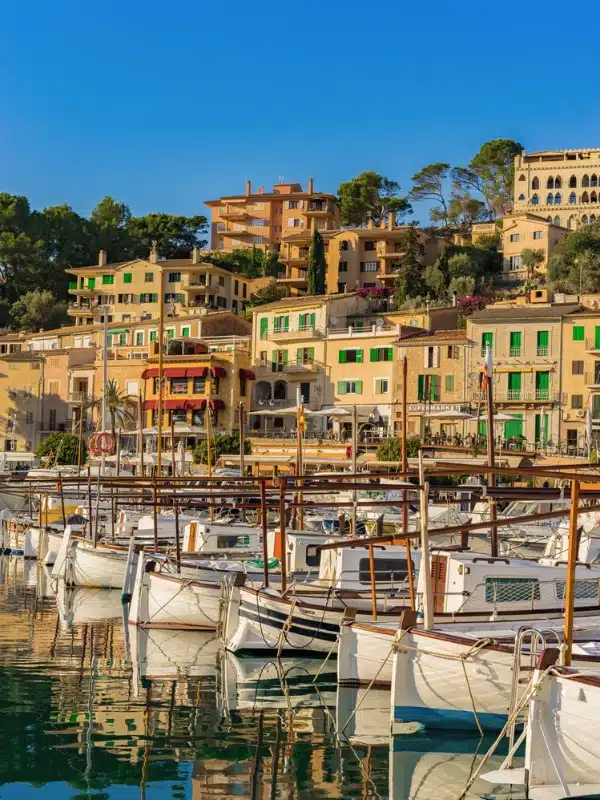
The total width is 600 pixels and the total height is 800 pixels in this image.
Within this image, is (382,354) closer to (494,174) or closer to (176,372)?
(176,372)

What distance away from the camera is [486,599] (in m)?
24.2

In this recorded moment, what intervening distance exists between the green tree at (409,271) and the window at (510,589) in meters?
70.5

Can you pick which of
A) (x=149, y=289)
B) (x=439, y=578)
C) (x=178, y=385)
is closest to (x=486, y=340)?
(x=178, y=385)

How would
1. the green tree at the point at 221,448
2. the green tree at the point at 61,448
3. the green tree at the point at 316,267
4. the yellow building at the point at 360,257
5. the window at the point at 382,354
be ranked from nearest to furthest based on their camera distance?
the green tree at the point at 221,448
the window at the point at 382,354
the green tree at the point at 61,448
the green tree at the point at 316,267
the yellow building at the point at 360,257

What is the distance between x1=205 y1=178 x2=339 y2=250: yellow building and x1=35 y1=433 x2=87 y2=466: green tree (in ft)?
155

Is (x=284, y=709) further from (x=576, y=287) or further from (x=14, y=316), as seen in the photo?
(x=14, y=316)

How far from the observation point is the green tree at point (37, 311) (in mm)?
114000

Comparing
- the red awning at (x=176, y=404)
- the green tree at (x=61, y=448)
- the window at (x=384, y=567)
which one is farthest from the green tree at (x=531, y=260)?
the window at (x=384, y=567)

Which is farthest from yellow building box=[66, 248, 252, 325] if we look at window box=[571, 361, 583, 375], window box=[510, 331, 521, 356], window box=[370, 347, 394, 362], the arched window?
window box=[571, 361, 583, 375]

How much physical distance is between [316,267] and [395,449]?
1642 inches

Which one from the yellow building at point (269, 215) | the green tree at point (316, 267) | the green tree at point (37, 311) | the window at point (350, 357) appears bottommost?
the window at point (350, 357)

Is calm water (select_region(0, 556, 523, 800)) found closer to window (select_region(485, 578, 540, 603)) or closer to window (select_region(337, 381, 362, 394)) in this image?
window (select_region(485, 578, 540, 603))

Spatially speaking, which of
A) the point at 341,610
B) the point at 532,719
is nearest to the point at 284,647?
the point at 341,610

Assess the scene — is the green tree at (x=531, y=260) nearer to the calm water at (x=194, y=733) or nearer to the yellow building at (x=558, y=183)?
the yellow building at (x=558, y=183)
